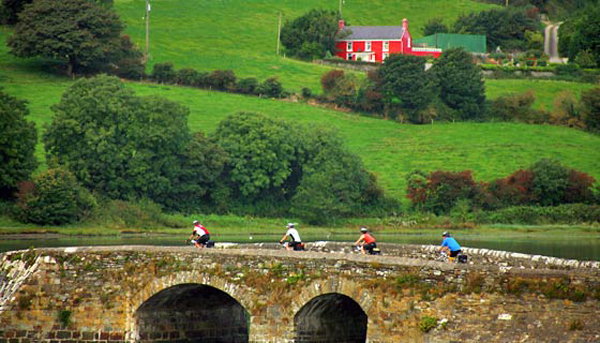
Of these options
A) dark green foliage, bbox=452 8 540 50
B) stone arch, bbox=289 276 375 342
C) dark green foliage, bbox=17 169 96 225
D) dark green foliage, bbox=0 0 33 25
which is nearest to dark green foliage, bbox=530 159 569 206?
dark green foliage, bbox=17 169 96 225

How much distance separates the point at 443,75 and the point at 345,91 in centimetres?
1213

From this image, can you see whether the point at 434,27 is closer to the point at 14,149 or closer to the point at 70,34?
the point at 70,34

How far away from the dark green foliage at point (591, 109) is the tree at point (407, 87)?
16.9 meters

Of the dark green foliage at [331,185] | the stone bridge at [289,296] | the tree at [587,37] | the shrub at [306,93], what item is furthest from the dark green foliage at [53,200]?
the tree at [587,37]

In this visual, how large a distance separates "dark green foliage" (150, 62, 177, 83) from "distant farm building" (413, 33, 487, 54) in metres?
48.3

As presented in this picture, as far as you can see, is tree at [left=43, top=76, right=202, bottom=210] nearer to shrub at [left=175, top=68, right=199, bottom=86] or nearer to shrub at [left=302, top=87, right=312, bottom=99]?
shrub at [left=175, top=68, right=199, bottom=86]

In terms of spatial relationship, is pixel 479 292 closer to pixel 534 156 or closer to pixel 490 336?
pixel 490 336

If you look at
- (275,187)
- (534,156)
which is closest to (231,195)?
(275,187)

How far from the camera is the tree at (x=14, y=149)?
264 feet

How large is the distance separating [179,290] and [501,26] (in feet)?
498

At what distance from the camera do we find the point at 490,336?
86.3 ft

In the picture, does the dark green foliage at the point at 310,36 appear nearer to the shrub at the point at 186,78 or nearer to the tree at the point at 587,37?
the shrub at the point at 186,78

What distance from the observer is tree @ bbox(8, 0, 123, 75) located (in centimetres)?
12594

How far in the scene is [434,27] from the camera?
587 feet
